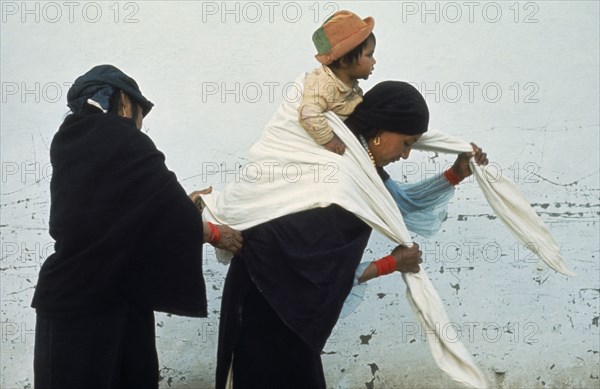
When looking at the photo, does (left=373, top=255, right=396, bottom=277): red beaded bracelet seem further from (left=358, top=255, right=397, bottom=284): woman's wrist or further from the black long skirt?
the black long skirt

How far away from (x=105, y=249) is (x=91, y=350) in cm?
37

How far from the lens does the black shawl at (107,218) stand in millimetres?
3266

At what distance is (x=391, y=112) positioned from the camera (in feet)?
11.6

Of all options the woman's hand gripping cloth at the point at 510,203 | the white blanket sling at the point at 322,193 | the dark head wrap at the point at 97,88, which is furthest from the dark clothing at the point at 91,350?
the woman's hand gripping cloth at the point at 510,203

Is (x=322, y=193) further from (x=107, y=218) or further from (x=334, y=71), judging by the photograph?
(x=107, y=218)

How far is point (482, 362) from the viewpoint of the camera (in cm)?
489

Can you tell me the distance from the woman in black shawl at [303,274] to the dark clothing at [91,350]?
354mm

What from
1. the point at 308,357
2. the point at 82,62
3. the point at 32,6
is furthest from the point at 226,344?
the point at 32,6

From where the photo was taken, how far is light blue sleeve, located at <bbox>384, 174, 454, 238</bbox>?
4.03 meters

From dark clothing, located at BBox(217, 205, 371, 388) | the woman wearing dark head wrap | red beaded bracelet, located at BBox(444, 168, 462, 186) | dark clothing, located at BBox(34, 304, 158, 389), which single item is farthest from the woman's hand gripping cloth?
dark clothing, located at BBox(34, 304, 158, 389)

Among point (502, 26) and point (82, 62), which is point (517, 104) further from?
point (82, 62)

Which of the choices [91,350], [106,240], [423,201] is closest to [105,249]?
[106,240]

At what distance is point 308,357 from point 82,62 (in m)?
1.96

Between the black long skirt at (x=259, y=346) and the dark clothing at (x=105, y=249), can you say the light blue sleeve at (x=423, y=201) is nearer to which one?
the black long skirt at (x=259, y=346)
